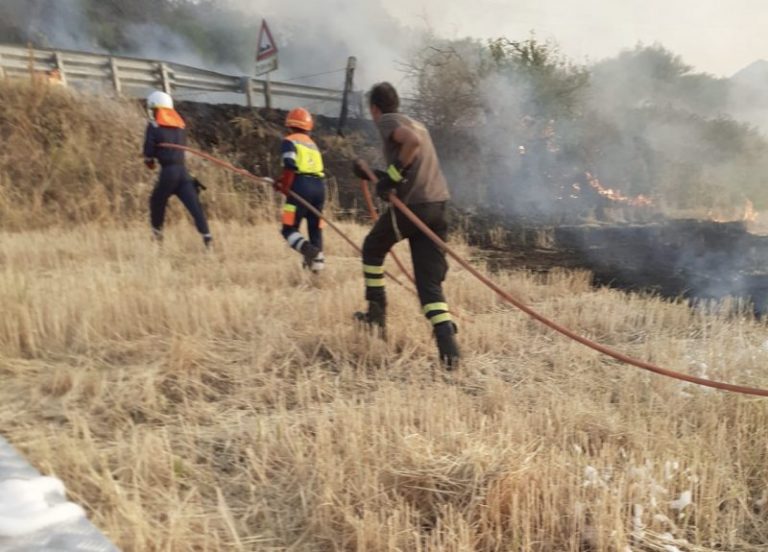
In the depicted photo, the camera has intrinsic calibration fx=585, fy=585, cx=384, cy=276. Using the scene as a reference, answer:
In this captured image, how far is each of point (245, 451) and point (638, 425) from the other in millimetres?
1892

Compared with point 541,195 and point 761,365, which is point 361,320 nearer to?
point 761,365

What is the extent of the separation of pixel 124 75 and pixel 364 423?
417 inches

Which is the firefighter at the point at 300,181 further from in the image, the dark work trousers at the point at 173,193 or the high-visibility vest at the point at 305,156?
the dark work trousers at the point at 173,193

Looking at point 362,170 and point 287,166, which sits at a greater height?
point 287,166

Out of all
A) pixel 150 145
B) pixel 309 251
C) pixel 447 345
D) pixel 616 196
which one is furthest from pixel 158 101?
pixel 616 196

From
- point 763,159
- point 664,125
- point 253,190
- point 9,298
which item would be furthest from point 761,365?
point 763,159

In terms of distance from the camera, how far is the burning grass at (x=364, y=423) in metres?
2.14

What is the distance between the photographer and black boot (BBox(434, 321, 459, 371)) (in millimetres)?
3865

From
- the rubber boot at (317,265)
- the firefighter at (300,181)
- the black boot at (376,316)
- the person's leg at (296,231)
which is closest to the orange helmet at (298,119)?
the firefighter at (300,181)

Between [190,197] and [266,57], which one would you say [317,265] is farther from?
[266,57]

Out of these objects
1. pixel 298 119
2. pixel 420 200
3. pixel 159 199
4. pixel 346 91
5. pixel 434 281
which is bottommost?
pixel 434 281

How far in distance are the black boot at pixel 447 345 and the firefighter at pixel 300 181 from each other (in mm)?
2260

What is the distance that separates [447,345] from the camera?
3.87 meters

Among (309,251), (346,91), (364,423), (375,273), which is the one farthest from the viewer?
(346,91)
